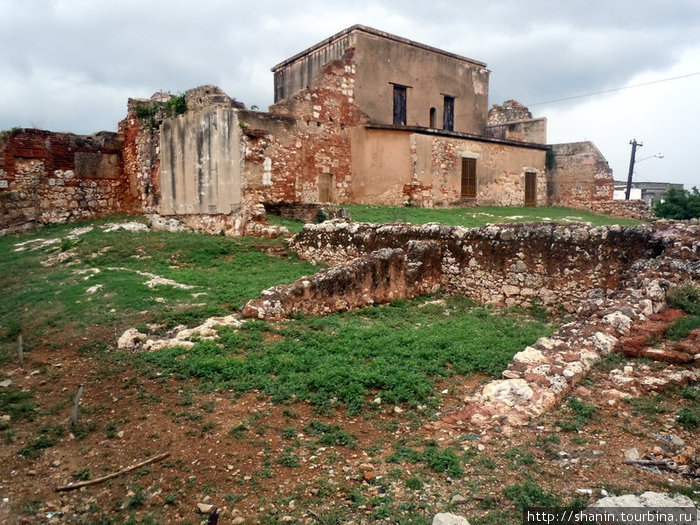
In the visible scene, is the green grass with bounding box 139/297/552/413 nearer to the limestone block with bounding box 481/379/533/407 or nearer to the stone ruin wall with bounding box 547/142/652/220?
the limestone block with bounding box 481/379/533/407

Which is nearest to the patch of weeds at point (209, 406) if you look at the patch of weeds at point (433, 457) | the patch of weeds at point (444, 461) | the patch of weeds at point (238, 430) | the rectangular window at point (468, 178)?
the patch of weeds at point (238, 430)

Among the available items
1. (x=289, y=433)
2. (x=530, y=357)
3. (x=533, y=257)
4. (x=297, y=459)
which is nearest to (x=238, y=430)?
(x=289, y=433)

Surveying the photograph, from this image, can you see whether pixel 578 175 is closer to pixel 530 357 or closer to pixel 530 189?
pixel 530 189

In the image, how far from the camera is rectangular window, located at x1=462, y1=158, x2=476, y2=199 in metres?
21.1

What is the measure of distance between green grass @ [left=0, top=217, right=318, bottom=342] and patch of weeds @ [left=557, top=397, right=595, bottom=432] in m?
5.14

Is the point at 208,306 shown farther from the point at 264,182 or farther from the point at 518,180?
the point at 518,180

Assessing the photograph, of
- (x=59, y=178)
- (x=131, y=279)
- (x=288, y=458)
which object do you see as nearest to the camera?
(x=288, y=458)

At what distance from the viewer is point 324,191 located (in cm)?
1916

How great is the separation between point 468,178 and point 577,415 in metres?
17.6

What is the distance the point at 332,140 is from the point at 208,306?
484 inches

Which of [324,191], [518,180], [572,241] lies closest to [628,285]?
[572,241]

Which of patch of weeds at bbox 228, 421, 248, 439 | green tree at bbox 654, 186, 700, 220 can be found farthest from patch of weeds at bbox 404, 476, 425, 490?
green tree at bbox 654, 186, 700, 220

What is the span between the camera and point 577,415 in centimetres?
463

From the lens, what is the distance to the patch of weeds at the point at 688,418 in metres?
4.32
